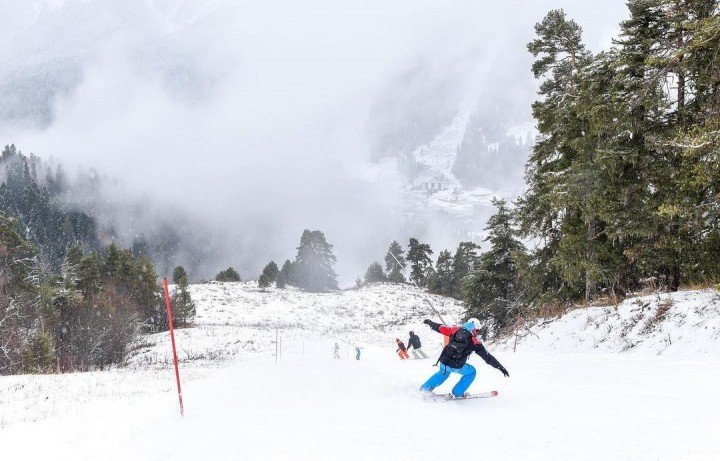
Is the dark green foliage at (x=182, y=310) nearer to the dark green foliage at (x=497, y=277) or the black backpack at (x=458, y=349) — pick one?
the dark green foliage at (x=497, y=277)

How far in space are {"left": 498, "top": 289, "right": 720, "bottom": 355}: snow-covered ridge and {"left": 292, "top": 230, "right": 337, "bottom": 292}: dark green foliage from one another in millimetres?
68648

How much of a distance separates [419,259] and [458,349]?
244ft

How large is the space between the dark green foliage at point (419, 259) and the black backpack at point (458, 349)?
72.5m

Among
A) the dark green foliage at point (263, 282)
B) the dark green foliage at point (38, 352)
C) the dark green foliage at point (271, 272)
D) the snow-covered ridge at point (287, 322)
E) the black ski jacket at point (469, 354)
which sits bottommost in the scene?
the snow-covered ridge at point (287, 322)

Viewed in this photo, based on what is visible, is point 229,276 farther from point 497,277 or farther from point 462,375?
point 462,375

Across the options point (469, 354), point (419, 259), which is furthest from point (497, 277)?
point (419, 259)

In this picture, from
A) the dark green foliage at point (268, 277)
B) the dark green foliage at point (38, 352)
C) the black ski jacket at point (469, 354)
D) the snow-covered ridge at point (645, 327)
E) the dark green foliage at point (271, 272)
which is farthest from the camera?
the dark green foliage at point (271, 272)

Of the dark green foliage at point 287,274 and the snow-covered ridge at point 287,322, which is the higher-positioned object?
the dark green foliage at point 287,274

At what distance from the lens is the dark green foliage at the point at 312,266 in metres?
83.9

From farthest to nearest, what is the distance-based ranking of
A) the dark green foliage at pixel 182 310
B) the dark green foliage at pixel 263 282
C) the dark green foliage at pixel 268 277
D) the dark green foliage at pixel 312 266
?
the dark green foliage at pixel 312 266, the dark green foliage at pixel 268 277, the dark green foliage at pixel 263 282, the dark green foliage at pixel 182 310

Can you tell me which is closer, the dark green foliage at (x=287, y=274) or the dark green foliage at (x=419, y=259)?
the dark green foliage at (x=419, y=259)

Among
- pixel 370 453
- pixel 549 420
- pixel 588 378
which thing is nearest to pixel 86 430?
pixel 370 453

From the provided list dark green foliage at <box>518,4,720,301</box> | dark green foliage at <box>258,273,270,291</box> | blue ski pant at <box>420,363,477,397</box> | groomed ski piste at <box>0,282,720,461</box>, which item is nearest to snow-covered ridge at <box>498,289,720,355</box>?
groomed ski piste at <box>0,282,720,461</box>

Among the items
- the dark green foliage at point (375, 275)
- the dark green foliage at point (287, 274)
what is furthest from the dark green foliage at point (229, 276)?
the dark green foliage at point (375, 275)
